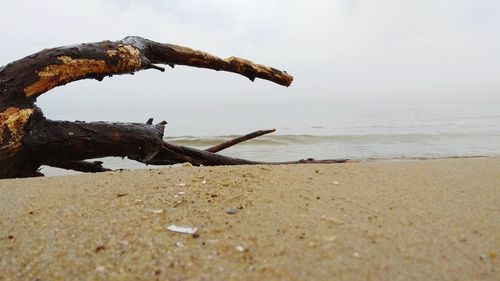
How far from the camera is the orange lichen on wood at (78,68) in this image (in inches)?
104

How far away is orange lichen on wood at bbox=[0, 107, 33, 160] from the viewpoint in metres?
2.40

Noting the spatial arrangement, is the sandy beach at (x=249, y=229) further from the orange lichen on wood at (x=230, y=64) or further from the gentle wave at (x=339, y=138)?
the gentle wave at (x=339, y=138)

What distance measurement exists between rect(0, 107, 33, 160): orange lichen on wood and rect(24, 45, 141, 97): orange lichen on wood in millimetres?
172

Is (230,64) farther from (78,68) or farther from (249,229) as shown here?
(249,229)

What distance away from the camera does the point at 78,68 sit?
281cm

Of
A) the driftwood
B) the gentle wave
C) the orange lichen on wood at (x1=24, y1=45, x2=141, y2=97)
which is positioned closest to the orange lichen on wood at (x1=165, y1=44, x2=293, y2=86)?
the driftwood

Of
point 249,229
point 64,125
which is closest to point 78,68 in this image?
point 64,125

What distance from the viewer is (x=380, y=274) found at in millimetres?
1112

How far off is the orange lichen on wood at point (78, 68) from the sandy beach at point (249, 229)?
2.59ft

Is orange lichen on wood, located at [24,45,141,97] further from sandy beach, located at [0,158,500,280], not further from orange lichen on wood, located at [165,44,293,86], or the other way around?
sandy beach, located at [0,158,500,280]

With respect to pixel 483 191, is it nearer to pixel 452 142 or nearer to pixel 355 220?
pixel 355 220

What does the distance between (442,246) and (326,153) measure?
622cm

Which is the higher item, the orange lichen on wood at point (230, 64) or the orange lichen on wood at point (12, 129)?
the orange lichen on wood at point (230, 64)

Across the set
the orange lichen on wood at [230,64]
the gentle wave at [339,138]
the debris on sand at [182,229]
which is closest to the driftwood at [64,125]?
the orange lichen on wood at [230,64]
